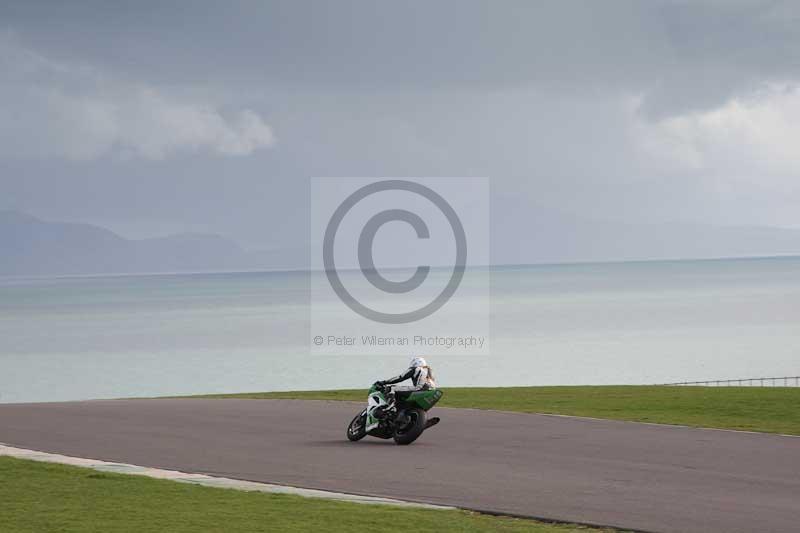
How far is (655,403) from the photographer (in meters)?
31.5

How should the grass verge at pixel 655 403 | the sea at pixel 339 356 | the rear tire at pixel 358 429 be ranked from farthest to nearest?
the sea at pixel 339 356 → the grass verge at pixel 655 403 → the rear tire at pixel 358 429

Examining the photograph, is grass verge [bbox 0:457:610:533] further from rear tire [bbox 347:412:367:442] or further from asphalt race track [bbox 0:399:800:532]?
rear tire [bbox 347:412:367:442]

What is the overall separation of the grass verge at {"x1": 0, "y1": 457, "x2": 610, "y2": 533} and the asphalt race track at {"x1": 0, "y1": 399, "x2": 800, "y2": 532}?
3.85 feet

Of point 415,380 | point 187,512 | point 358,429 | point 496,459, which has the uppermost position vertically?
point 415,380

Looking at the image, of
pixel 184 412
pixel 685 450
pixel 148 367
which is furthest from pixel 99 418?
pixel 148 367

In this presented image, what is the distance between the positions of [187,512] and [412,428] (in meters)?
8.25

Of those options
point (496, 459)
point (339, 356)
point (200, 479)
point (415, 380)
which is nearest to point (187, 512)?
point (200, 479)

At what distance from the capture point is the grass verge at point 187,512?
1428 cm

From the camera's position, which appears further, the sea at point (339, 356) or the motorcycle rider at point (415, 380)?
the sea at point (339, 356)

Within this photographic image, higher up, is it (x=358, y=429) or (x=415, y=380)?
(x=415, y=380)

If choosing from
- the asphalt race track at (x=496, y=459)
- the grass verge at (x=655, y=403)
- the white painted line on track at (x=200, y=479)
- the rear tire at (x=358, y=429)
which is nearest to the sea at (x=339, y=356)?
the grass verge at (x=655, y=403)

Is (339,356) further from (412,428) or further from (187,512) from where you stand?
(187,512)

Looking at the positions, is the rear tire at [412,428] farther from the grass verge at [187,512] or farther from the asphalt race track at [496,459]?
the grass verge at [187,512]

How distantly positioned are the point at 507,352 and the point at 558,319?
44146mm
